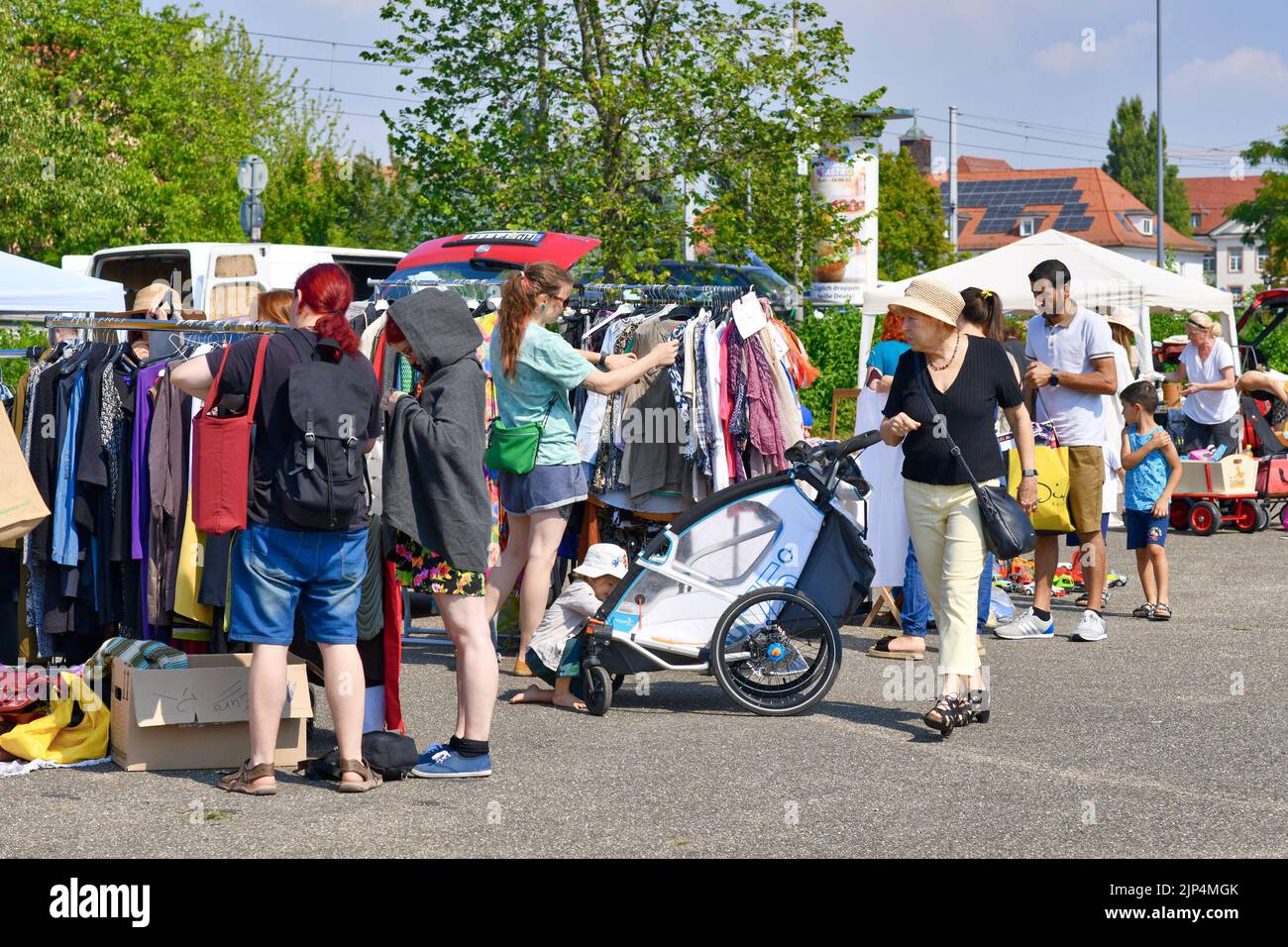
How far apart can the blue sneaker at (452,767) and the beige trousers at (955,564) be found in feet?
6.85

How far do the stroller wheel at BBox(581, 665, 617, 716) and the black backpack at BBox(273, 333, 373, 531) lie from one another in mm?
1966

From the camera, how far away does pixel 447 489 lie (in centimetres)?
610

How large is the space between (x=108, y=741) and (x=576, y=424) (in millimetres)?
3335

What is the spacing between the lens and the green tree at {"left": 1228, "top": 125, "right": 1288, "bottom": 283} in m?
52.3

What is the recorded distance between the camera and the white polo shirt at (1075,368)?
970cm

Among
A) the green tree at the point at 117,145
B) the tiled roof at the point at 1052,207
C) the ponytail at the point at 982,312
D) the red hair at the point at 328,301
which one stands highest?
the tiled roof at the point at 1052,207

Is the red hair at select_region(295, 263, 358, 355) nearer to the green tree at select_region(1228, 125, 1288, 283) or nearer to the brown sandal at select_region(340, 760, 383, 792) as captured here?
the brown sandal at select_region(340, 760, 383, 792)

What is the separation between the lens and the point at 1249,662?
28.9 feet

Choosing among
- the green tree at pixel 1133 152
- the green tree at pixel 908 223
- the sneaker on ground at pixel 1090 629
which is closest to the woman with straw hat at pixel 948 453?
the sneaker on ground at pixel 1090 629

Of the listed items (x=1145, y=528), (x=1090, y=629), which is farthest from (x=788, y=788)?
(x=1145, y=528)

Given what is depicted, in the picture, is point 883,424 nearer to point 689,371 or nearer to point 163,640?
point 689,371

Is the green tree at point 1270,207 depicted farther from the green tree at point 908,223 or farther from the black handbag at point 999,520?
the black handbag at point 999,520

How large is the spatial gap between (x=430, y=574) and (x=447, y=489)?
1.12 ft

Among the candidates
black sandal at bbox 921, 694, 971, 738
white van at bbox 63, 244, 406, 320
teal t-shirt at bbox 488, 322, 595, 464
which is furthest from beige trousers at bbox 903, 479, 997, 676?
white van at bbox 63, 244, 406, 320
